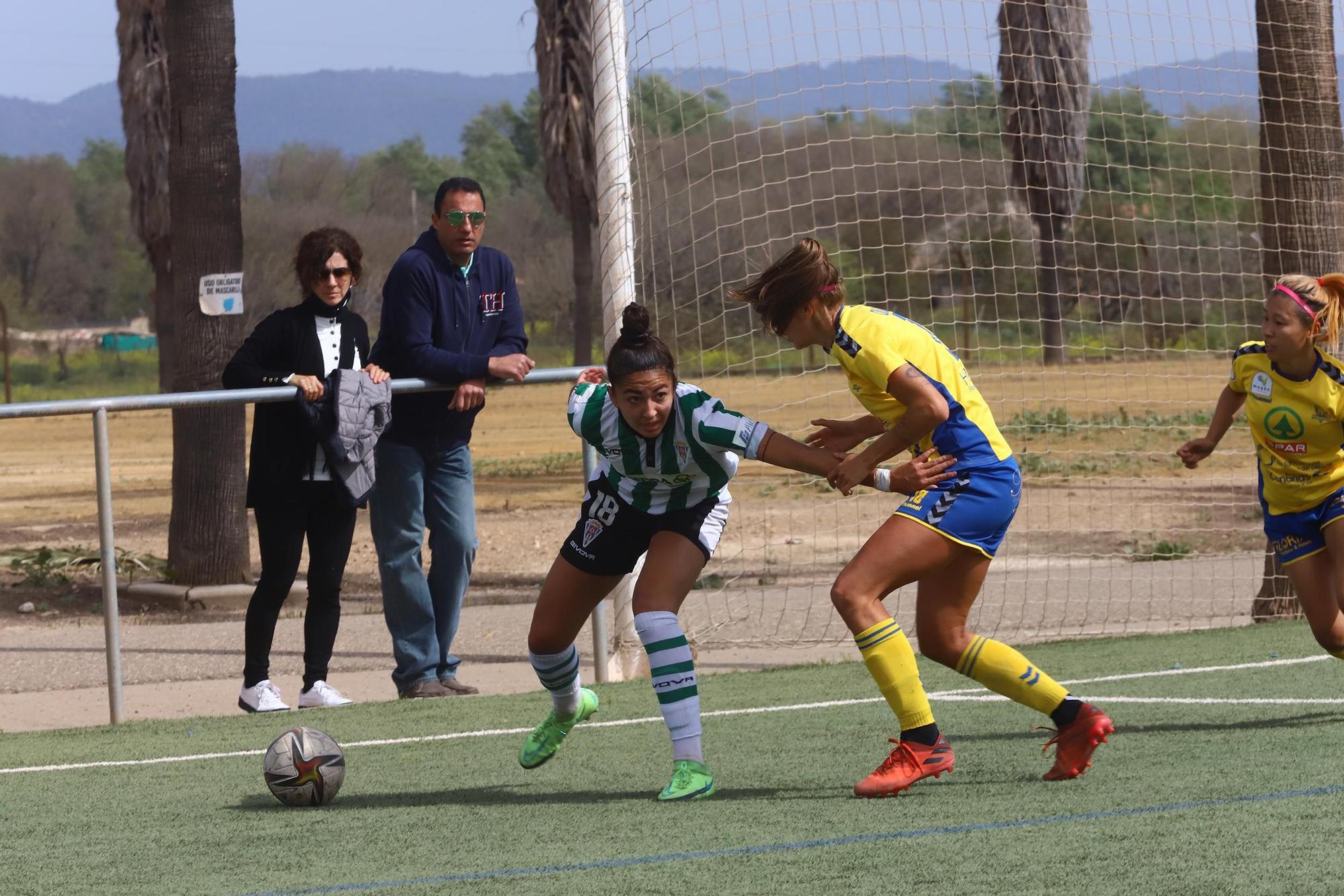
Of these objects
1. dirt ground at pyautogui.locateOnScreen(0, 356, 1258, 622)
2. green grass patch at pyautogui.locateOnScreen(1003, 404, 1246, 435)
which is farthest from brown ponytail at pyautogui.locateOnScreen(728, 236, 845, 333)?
green grass patch at pyautogui.locateOnScreen(1003, 404, 1246, 435)

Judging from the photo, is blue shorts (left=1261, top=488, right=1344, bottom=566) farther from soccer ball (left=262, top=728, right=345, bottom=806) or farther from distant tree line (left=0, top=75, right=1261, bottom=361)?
soccer ball (left=262, top=728, right=345, bottom=806)

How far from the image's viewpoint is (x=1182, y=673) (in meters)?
7.63

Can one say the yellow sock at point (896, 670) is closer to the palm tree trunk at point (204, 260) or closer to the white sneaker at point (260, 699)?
the white sneaker at point (260, 699)

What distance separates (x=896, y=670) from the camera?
5.16 meters

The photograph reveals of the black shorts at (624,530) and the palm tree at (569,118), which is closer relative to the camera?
the black shorts at (624,530)

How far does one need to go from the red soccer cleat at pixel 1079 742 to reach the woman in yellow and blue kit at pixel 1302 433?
140 cm

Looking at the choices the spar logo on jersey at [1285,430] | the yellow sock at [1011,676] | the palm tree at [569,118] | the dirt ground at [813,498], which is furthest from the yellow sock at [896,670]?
the palm tree at [569,118]

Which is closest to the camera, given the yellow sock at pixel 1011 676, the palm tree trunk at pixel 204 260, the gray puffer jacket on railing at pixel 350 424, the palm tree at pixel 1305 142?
the yellow sock at pixel 1011 676

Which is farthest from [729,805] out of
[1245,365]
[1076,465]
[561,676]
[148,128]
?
[148,128]

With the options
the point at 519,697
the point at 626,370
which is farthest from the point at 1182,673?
the point at 626,370

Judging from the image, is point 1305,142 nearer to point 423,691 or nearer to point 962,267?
point 962,267

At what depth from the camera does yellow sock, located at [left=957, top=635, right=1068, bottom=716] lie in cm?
528

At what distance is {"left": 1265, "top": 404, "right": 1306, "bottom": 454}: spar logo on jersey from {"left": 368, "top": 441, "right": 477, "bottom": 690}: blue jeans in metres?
3.36

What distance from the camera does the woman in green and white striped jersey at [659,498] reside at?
16.8ft
